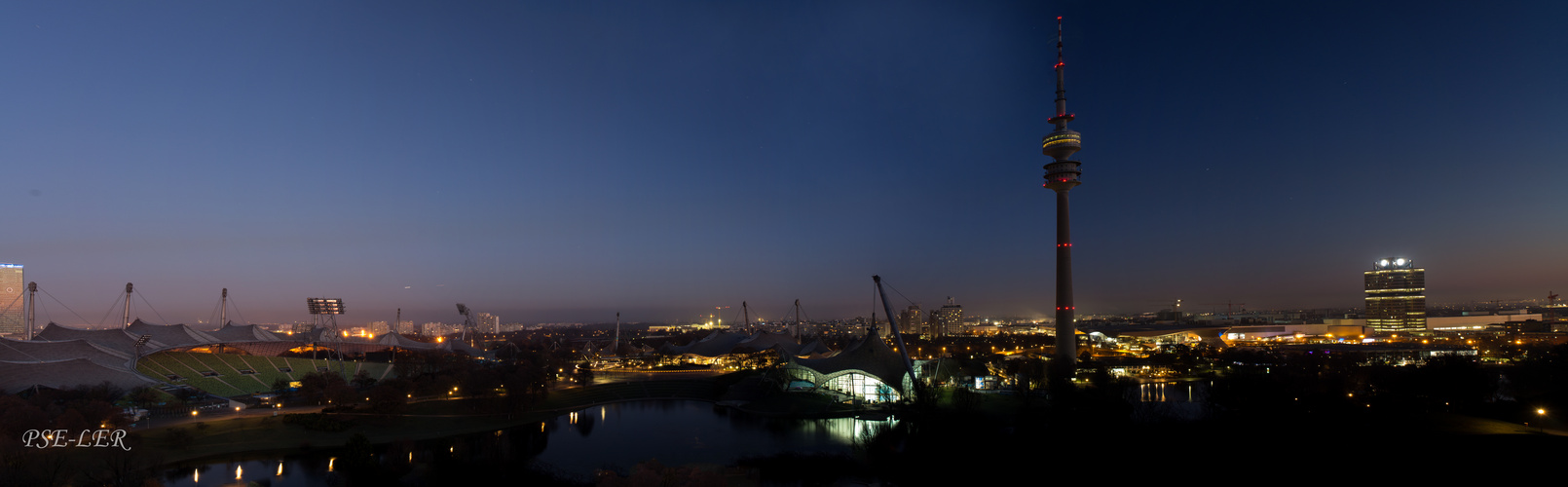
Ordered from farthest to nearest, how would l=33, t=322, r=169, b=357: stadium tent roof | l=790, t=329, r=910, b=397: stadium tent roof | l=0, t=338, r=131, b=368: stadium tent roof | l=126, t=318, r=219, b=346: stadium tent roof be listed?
l=126, t=318, r=219, b=346: stadium tent roof, l=33, t=322, r=169, b=357: stadium tent roof, l=790, t=329, r=910, b=397: stadium tent roof, l=0, t=338, r=131, b=368: stadium tent roof

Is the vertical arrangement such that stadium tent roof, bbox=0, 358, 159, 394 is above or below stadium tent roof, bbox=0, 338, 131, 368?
below

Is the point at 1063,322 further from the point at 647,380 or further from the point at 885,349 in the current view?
the point at 647,380

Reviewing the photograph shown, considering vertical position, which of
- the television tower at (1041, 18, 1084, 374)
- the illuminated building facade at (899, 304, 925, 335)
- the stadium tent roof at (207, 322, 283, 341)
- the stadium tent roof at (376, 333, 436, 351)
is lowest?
the illuminated building facade at (899, 304, 925, 335)

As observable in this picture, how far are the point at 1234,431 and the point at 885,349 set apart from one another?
2308cm

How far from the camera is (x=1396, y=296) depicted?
127m

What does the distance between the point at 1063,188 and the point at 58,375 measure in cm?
6715

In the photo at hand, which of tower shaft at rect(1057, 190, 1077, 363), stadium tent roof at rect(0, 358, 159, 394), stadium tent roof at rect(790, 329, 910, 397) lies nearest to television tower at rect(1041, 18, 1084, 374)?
tower shaft at rect(1057, 190, 1077, 363)

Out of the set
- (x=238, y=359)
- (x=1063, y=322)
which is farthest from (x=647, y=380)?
(x=1063, y=322)

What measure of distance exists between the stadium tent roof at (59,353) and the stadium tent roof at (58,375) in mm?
1107

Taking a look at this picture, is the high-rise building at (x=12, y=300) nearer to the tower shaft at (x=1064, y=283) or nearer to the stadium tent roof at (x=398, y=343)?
the stadium tent roof at (x=398, y=343)

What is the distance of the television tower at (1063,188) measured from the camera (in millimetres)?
59188

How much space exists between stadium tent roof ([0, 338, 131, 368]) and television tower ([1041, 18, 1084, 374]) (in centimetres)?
6390

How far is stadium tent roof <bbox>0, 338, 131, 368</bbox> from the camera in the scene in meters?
41.0

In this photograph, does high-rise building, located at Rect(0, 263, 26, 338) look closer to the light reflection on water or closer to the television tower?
the light reflection on water
